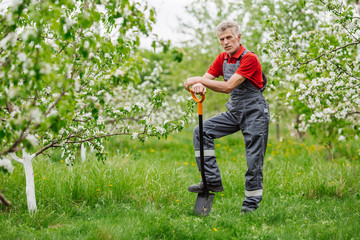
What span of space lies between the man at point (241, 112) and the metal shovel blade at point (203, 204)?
9 centimetres

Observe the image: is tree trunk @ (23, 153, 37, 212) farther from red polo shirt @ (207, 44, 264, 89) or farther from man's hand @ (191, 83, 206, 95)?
red polo shirt @ (207, 44, 264, 89)

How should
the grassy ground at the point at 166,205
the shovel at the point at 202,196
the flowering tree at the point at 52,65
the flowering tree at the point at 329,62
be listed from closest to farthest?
the flowering tree at the point at 52,65
the grassy ground at the point at 166,205
the shovel at the point at 202,196
the flowering tree at the point at 329,62

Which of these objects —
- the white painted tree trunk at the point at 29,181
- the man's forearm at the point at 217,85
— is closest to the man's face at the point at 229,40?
the man's forearm at the point at 217,85

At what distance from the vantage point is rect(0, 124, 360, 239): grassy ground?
3.36m

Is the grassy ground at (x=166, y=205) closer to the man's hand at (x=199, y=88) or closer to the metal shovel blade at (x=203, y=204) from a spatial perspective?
the metal shovel blade at (x=203, y=204)

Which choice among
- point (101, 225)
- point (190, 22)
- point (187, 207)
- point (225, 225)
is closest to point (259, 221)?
point (225, 225)

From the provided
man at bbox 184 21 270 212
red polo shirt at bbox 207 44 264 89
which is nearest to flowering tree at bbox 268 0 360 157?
red polo shirt at bbox 207 44 264 89

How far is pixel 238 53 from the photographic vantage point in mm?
4020

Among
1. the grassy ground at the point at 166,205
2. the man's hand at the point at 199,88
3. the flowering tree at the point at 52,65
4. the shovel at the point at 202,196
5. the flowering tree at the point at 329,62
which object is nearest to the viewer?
the flowering tree at the point at 52,65

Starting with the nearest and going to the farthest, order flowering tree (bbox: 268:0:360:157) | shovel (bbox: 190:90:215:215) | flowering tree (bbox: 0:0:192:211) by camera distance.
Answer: flowering tree (bbox: 0:0:192:211), shovel (bbox: 190:90:215:215), flowering tree (bbox: 268:0:360:157)

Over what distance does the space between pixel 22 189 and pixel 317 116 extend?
4499 millimetres

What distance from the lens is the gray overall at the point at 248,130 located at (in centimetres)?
394

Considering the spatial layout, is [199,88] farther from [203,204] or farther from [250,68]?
[203,204]

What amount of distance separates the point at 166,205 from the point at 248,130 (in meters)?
1.36
